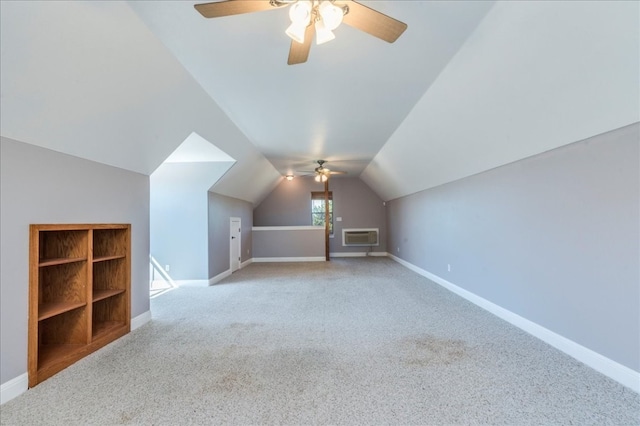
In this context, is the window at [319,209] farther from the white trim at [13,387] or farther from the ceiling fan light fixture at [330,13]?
Answer: the ceiling fan light fixture at [330,13]

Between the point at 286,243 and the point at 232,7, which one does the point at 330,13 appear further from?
the point at 286,243

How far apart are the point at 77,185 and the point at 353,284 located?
4.52 meters

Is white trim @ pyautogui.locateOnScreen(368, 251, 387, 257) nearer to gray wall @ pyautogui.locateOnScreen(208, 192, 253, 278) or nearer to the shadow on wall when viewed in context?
gray wall @ pyautogui.locateOnScreen(208, 192, 253, 278)

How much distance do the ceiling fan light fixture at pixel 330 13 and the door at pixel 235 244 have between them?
6.12m

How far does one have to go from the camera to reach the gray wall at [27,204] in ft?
7.08

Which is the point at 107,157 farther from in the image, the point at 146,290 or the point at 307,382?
the point at 307,382

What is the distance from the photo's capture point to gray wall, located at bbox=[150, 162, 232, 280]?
5723 millimetres

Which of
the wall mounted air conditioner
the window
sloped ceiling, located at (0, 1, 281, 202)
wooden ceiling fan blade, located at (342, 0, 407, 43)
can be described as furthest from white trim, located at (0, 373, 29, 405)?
the wall mounted air conditioner

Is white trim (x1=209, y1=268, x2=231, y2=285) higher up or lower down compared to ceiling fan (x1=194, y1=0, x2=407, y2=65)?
lower down

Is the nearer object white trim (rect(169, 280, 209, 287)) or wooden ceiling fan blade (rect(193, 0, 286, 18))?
wooden ceiling fan blade (rect(193, 0, 286, 18))

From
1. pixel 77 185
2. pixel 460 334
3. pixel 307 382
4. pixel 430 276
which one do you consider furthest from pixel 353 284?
pixel 77 185

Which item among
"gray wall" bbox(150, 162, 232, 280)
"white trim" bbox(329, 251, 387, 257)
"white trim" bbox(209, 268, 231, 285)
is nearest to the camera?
"gray wall" bbox(150, 162, 232, 280)

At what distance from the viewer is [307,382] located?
2.33m

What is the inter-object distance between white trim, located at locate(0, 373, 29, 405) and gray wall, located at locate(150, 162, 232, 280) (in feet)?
11.7
